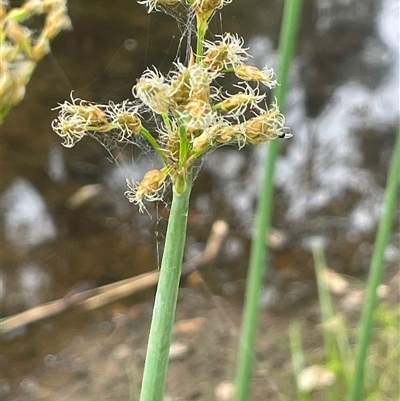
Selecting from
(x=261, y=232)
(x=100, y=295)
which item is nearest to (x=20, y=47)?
(x=261, y=232)

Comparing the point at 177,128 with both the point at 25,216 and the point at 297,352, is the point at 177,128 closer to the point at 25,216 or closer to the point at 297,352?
the point at 297,352

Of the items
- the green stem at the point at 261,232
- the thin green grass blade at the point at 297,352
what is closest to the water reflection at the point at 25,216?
the thin green grass blade at the point at 297,352

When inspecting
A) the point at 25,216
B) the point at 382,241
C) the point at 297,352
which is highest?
the point at 382,241

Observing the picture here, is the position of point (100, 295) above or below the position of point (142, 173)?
below

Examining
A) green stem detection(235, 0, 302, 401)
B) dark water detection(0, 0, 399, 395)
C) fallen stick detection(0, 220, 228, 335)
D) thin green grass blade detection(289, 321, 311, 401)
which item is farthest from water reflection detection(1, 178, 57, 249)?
green stem detection(235, 0, 302, 401)

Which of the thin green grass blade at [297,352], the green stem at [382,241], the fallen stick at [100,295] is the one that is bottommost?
the thin green grass blade at [297,352]

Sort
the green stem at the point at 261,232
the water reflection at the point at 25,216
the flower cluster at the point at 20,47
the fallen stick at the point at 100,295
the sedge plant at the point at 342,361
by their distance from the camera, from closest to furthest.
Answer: the flower cluster at the point at 20,47 → the green stem at the point at 261,232 → the sedge plant at the point at 342,361 → the fallen stick at the point at 100,295 → the water reflection at the point at 25,216

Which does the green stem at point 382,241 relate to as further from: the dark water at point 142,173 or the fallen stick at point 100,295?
the fallen stick at point 100,295

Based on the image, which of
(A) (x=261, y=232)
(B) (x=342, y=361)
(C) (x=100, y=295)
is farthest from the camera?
(C) (x=100, y=295)
